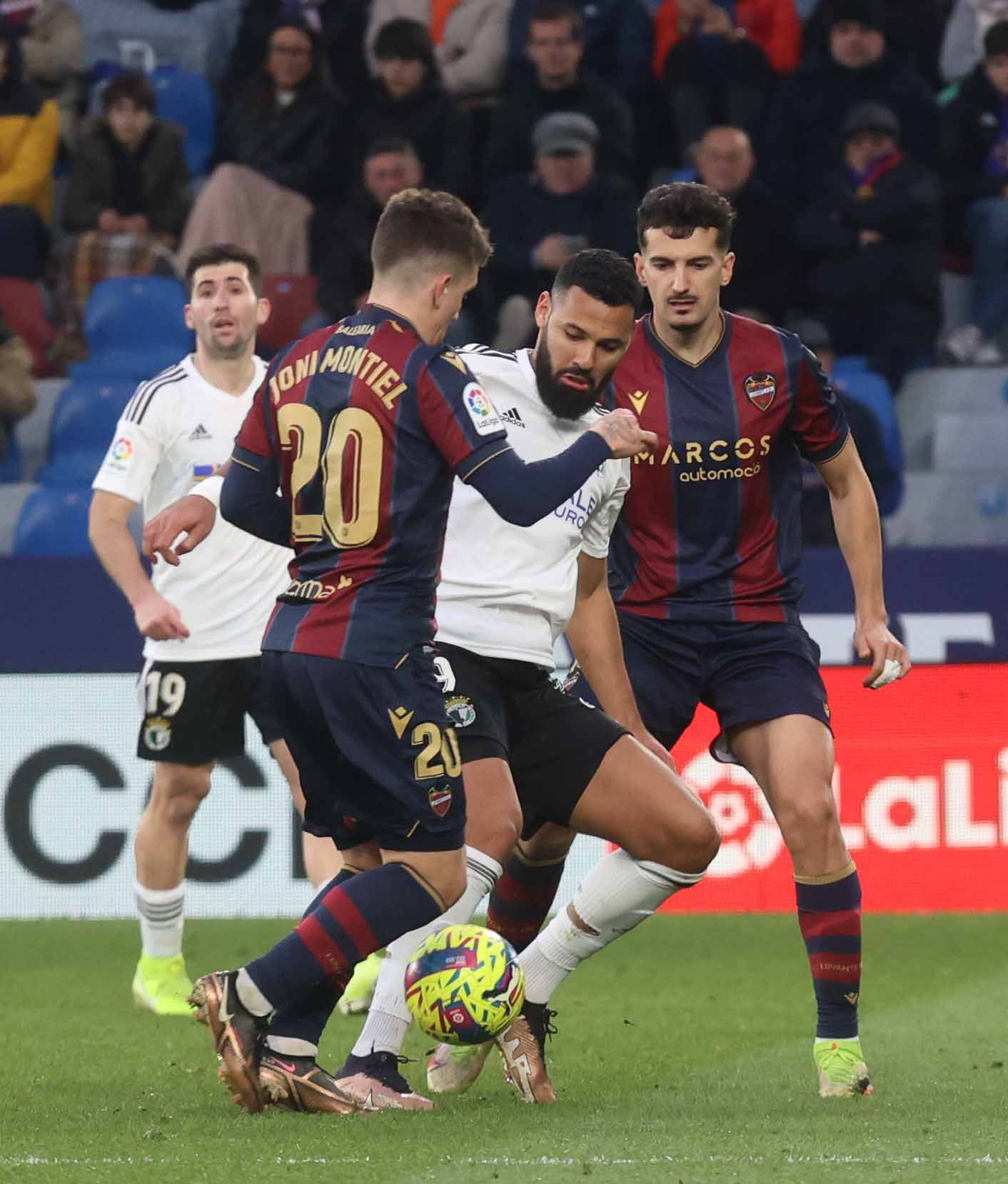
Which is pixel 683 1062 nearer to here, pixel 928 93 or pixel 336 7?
pixel 928 93

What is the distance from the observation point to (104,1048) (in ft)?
19.1

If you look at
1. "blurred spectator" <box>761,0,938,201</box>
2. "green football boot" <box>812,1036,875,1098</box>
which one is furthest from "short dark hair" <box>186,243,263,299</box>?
"blurred spectator" <box>761,0,938,201</box>

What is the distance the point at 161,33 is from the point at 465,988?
1026cm

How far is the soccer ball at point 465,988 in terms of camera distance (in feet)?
14.6

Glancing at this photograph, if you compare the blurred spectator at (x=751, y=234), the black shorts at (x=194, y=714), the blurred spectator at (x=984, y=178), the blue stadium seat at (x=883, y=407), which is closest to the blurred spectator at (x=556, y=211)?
the blurred spectator at (x=751, y=234)

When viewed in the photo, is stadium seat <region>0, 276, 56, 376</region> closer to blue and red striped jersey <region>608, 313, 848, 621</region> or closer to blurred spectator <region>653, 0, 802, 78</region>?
blurred spectator <region>653, 0, 802, 78</region>

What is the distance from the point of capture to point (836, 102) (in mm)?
11688

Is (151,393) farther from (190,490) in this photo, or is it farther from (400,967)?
(400,967)

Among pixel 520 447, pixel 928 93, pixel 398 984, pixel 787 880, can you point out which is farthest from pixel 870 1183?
pixel 928 93

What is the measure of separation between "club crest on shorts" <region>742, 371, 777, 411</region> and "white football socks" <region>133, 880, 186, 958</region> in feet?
8.34

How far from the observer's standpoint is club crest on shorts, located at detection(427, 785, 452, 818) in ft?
14.4

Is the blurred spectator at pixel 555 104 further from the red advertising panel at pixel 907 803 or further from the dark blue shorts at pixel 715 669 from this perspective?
the dark blue shorts at pixel 715 669

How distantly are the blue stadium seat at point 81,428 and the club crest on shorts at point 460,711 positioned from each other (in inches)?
256

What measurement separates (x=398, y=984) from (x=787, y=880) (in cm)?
411
